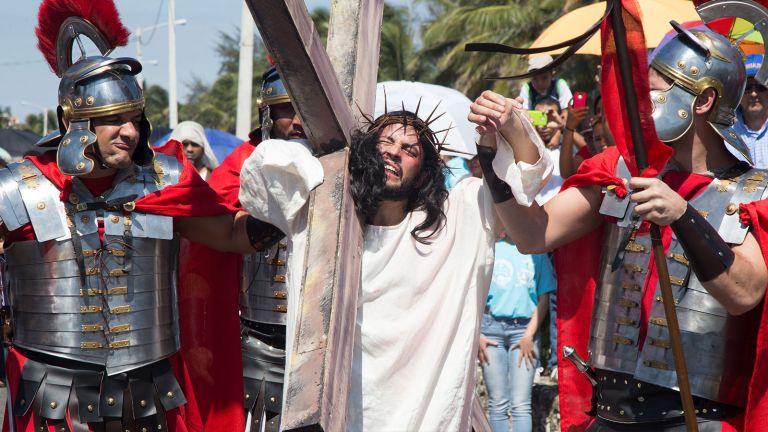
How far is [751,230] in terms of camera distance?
3.86 meters

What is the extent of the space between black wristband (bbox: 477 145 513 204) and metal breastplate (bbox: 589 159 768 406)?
58cm

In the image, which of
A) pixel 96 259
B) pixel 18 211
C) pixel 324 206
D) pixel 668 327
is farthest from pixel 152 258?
pixel 668 327

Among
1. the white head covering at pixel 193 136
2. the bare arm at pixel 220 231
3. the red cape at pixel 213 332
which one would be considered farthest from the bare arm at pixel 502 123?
the white head covering at pixel 193 136

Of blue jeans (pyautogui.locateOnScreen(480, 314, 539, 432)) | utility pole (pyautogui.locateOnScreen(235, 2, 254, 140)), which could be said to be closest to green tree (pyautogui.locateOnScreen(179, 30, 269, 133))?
utility pole (pyautogui.locateOnScreen(235, 2, 254, 140))

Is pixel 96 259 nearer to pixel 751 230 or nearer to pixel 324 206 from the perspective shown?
pixel 324 206

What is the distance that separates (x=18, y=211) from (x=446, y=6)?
27.3 meters

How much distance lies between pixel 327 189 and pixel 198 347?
190 cm

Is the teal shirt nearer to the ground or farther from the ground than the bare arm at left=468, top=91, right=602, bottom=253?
nearer to the ground

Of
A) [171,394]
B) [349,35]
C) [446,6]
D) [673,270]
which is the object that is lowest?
[171,394]

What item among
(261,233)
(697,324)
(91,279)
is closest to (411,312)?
(697,324)

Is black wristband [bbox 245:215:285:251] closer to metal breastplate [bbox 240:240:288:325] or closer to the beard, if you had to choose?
metal breastplate [bbox 240:240:288:325]

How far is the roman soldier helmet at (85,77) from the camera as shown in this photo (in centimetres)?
463

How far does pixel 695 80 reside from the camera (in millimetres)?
3885

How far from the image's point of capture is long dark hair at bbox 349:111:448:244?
12.5 ft
